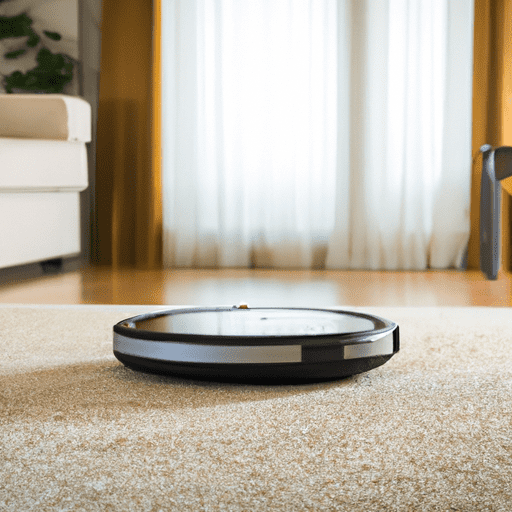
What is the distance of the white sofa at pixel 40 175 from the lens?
2262 millimetres

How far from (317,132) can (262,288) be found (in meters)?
1.09

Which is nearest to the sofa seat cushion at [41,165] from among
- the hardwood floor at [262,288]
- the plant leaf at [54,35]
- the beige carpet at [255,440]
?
the hardwood floor at [262,288]

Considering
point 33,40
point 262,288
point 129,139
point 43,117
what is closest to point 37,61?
point 33,40

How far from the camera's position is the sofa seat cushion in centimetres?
223

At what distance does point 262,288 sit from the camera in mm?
2295

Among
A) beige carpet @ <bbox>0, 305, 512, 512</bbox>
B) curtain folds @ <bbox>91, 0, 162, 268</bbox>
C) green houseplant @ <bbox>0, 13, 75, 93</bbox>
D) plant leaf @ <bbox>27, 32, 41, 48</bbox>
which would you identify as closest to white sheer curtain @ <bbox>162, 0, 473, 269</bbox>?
curtain folds @ <bbox>91, 0, 162, 268</bbox>

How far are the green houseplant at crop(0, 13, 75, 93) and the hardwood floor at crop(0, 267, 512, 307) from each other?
959 millimetres

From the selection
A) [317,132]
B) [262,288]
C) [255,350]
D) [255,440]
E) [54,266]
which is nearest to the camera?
[255,440]

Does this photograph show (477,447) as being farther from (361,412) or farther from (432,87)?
(432,87)

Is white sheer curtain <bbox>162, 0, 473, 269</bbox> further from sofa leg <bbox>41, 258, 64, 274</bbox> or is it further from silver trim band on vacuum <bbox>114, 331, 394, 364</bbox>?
silver trim band on vacuum <bbox>114, 331, 394, 364</bbox>

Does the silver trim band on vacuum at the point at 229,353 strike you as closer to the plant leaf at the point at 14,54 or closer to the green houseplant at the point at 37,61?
the green houseplant at the point at 37,61

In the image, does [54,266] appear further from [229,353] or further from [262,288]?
[229,353]

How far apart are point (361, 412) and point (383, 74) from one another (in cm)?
270

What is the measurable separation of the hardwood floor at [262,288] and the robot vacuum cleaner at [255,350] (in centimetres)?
108
